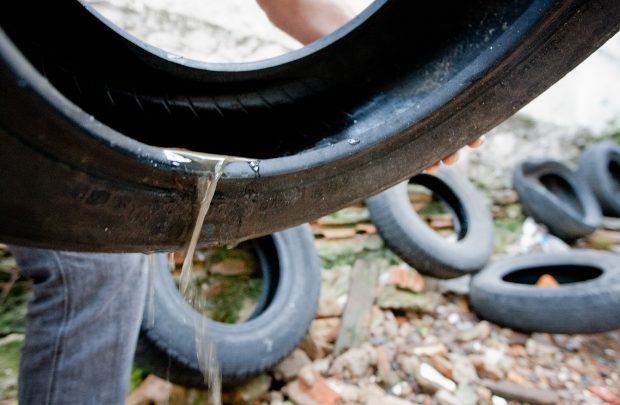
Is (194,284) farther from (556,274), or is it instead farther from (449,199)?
(556,274)

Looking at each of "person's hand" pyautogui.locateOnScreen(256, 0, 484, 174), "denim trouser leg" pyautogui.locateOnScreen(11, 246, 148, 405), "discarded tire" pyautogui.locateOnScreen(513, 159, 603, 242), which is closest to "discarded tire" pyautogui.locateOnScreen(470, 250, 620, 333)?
"discarded tire" pyautogui.locateOnScreen(513, 159, 603, 242)

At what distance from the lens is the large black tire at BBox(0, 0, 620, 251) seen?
32 cm

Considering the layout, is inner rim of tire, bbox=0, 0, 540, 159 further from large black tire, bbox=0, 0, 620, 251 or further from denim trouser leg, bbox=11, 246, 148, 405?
denim trouser leg, bbox=11, 246, 148, 405

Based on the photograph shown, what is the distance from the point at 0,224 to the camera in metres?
0.32

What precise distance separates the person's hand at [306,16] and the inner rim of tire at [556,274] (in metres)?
1.81

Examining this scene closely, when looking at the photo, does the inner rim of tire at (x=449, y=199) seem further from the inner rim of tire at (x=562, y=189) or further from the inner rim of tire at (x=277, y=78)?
the inner rim of tire at (x=277, y=78)

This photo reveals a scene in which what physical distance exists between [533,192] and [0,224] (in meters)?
3.01

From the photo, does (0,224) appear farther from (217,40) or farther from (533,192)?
(533,192)

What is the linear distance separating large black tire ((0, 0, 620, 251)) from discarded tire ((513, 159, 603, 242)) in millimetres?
2448

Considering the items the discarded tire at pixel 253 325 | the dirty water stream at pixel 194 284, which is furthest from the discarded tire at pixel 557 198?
the dirty water stream at pixel 194 284

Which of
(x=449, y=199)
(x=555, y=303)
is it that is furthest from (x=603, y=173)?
(x=555, y=303)

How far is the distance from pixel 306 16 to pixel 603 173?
303cm

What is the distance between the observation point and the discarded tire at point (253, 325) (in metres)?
1.12

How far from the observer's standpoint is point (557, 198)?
291 centimetres
